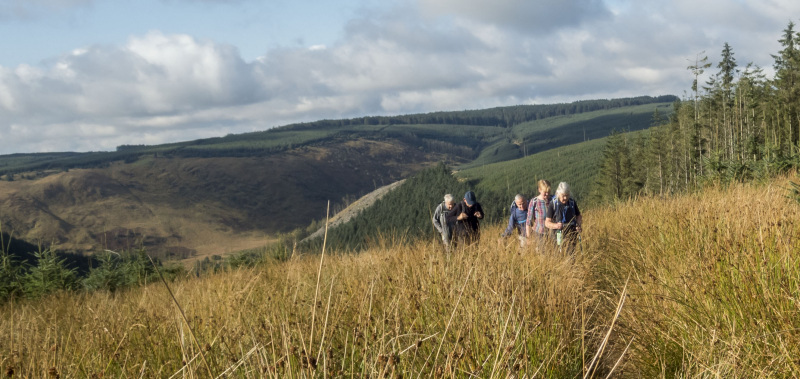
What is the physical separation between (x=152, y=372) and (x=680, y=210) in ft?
20.5

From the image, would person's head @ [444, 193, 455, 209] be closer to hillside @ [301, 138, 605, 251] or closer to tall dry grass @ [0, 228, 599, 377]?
tall dry grass @ [0, 228, 599, 377]

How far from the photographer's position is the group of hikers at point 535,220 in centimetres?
655

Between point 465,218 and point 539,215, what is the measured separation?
1.46 m

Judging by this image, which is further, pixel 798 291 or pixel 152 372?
pixel 152 372

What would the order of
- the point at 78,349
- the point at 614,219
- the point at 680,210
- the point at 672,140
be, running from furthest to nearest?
1. the point at 672,140
2. the point at 614,219
3. the point at 680,210
4. the point at 78,349

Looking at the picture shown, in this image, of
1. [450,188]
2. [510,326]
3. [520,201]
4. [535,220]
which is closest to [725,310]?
[510,326]

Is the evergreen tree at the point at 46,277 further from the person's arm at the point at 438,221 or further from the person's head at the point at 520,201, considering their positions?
the person's head at the point at 520,201

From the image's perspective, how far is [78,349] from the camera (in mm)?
3871

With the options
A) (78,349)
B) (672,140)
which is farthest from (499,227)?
(672,140)

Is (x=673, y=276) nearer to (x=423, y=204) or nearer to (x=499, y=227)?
(x=499, y=227)

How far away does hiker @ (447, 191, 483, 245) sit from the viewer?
319 inches

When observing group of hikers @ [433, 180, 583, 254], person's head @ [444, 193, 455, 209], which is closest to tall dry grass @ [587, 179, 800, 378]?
group of hikers @ [433, 180, 583, 254]

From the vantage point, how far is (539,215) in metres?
6.96

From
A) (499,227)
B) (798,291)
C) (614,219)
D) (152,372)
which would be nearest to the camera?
(798,291)
